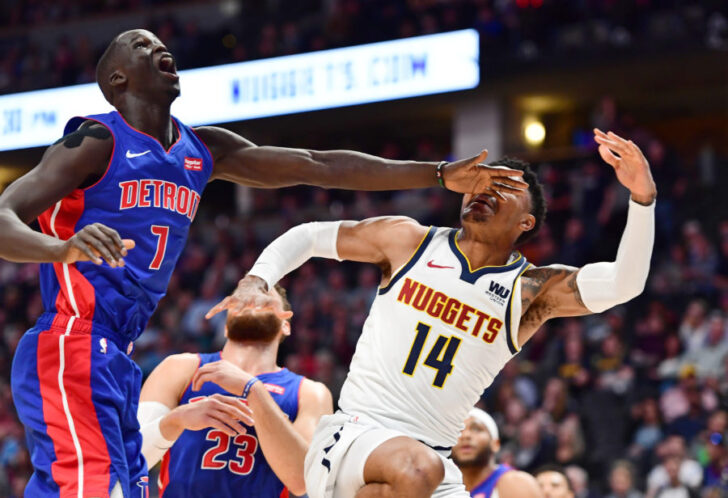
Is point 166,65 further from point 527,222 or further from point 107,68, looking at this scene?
point 527,222

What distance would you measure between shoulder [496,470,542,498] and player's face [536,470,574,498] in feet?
2.02

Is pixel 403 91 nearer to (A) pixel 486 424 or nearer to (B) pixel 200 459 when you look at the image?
(A) pixel 486 424

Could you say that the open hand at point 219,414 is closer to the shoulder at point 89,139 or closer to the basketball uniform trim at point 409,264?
the basketball uniform trim at point 409,264

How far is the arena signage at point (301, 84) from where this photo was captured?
17844mm

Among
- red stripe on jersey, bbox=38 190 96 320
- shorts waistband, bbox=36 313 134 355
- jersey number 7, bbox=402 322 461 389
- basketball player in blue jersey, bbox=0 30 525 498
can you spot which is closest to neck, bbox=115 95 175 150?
basketball player in blue jersey, bbox=0 30 525 498

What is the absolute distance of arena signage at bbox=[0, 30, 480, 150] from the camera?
1784 centimetres

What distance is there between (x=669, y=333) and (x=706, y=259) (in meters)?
1.36

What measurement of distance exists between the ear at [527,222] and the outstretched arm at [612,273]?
0.77 ft

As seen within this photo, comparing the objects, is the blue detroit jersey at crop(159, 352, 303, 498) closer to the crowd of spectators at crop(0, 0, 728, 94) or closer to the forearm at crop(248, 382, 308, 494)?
the forearm at crop(248, 382, 308, 494)

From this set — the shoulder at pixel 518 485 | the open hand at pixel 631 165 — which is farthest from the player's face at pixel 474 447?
the open hand at pixel 631 165

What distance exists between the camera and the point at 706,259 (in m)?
13.3

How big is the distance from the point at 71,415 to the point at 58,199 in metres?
0.81

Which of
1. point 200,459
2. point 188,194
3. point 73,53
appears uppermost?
point 73,53

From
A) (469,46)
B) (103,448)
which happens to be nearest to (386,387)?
(103,448)
